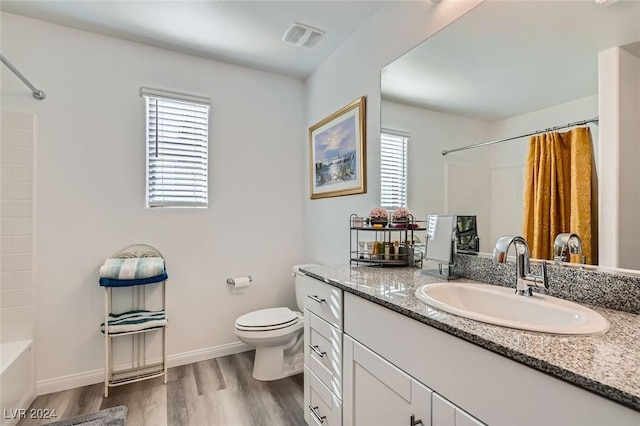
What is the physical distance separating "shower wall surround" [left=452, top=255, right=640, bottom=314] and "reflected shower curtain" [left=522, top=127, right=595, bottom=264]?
66 millimetres

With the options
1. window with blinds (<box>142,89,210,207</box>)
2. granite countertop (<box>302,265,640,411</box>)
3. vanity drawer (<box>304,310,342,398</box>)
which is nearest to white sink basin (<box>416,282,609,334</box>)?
granite countertop (<box>302,265,640,411</box>)

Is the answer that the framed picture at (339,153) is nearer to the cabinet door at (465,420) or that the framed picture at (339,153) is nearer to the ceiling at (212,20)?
the ceiling at (212,20)

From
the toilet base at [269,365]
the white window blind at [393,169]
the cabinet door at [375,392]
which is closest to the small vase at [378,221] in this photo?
the white window blind at [393,169]

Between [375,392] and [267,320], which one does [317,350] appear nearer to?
[375,392]

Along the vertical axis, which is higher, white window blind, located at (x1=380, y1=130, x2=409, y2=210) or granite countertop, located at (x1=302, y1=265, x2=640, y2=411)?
white window blind, located at (x1=380, y1=130, x2=409, y2=210)

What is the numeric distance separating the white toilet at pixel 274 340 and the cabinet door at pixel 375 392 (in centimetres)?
93

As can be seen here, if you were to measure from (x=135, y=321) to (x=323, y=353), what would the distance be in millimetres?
1391

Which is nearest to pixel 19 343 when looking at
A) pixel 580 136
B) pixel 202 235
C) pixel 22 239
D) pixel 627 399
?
pixel 22 239

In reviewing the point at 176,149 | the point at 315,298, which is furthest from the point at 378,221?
the point at 176,149

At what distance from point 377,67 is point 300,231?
1.60 m

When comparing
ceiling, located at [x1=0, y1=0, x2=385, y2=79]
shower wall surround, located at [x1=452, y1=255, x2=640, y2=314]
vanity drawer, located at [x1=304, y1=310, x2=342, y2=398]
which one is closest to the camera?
shower wall surround, located at [x1=452, y1=255, x2=640, y2=314]

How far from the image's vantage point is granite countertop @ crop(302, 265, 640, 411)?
0.56 metres

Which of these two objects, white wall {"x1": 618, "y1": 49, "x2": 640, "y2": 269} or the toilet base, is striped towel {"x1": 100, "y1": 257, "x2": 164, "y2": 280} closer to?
the toilet base

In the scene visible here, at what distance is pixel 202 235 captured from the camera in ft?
8.52
